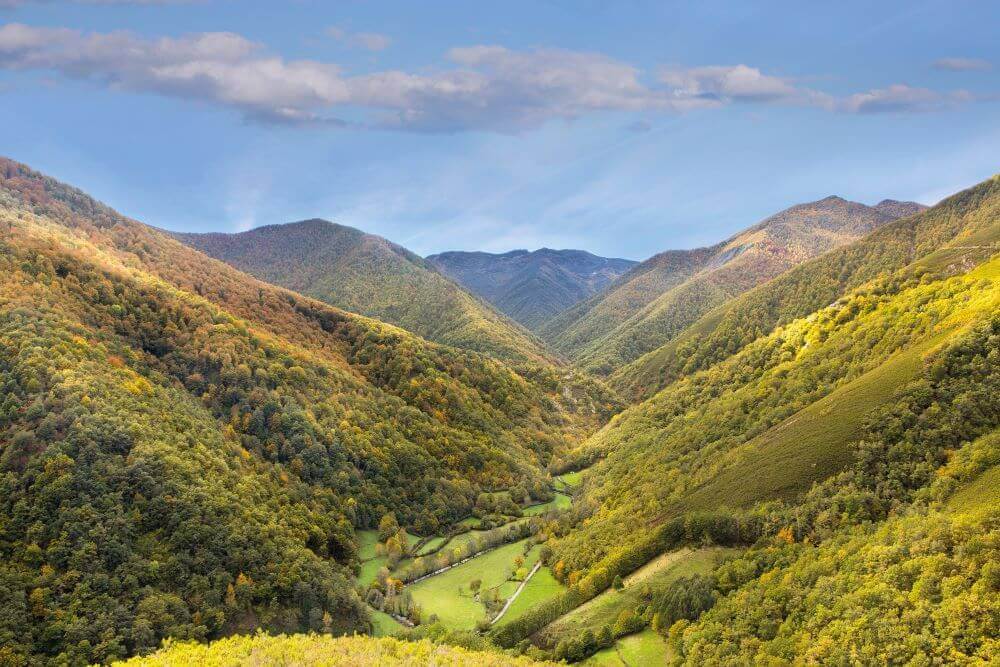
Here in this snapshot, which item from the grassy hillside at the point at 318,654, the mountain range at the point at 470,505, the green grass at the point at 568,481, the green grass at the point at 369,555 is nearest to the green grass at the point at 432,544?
the green grass at the point at 369,555

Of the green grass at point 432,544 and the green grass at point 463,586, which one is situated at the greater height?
the green grass at point 432,544

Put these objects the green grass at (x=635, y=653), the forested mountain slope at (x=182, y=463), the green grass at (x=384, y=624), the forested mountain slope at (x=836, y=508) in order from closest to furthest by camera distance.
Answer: the forested mountain slope at (x=836, y=508)
the green grass at (x=635, y=653)
the forested mountain slope at (x=182, y=463)
the green grass at (x=384, y=624)

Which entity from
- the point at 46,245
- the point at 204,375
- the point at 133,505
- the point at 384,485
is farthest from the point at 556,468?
the point at 46,245

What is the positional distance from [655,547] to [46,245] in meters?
177

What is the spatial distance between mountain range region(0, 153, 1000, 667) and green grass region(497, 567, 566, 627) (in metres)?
0.85

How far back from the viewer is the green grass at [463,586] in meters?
109

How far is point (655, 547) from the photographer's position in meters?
102

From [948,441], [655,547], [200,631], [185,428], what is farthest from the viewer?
[185,428]

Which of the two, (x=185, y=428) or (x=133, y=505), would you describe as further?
(x=185, y=428)

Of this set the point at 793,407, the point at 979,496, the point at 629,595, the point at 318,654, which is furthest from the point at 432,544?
the point at 979,496

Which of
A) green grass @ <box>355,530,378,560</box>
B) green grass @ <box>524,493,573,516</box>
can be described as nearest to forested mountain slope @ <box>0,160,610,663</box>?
green grass @ <box>355,530,378,560</box>

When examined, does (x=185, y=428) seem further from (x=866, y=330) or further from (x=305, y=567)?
(x=866, y=330)

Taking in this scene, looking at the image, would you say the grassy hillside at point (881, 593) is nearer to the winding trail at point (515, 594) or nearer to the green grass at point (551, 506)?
the winding trail at point (515, 594)

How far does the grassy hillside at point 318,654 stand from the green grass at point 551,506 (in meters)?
76.1
